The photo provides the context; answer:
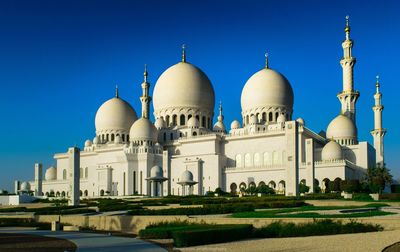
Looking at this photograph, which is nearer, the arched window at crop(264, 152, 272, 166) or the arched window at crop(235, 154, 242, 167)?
the arched window at crop(264, 152, 272, 166)

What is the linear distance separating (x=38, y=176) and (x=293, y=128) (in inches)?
1653

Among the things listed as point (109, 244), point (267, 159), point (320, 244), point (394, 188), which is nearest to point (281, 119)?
point (267, 159)

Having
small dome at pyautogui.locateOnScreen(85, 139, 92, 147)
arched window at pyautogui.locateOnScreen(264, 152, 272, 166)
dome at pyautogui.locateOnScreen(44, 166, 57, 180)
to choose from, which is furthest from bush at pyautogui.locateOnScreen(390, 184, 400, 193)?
dome at pyautogui.locateOnScreen(44, 166, 57, 180)

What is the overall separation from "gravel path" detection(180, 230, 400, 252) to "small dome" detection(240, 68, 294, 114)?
1809 inches

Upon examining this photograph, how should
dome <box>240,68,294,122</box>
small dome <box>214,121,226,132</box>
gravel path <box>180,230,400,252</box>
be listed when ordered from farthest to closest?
small dome <box>214,121,226,132</box>, dome <box>240,68,294,122</box>, gravel path <box>180,230,400,252</box>

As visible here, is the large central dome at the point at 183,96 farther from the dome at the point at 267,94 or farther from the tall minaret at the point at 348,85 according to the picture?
the tall minaret at the point at 348,85

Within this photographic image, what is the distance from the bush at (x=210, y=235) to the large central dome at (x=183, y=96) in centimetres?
4904

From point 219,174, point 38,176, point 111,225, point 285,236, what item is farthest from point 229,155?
point 285,236

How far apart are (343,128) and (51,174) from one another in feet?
141

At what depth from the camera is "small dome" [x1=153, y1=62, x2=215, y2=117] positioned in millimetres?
62969

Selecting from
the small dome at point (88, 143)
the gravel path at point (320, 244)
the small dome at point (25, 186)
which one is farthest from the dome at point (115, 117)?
the gravel path at point (320, 244)

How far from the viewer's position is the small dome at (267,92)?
59281 millimetres

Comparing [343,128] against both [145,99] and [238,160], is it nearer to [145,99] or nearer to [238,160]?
[238,160]

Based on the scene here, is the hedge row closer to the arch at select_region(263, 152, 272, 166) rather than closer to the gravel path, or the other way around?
the gravel path
